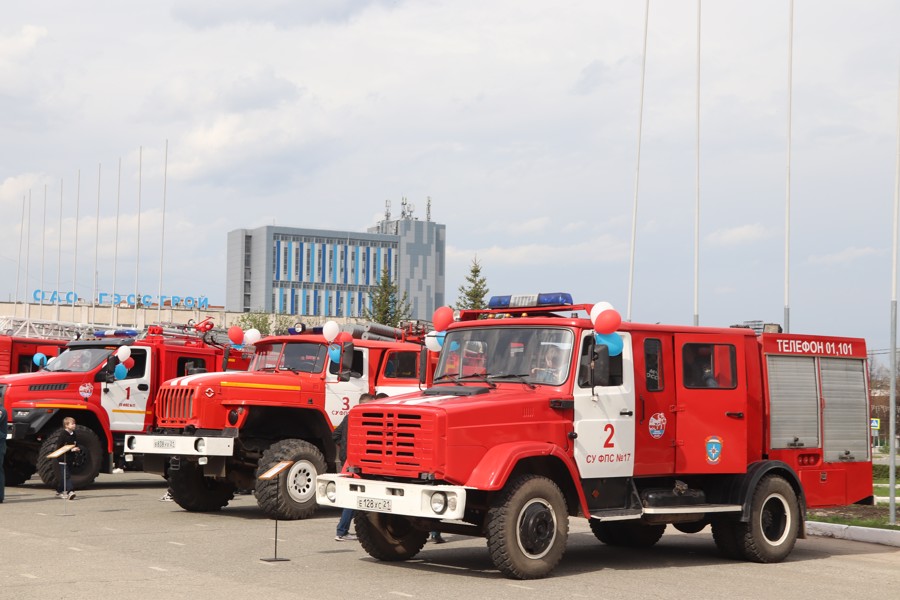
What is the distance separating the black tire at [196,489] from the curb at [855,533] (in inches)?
343

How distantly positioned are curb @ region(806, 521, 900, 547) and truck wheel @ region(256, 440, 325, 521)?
23.4 feet

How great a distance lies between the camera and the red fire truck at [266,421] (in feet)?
54.1

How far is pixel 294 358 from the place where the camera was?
17.9 m

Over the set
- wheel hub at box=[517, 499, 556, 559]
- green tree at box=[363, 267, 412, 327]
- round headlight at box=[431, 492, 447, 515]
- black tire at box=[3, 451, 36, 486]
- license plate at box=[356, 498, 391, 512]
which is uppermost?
green tree at box=[363, 267, 412, 327]

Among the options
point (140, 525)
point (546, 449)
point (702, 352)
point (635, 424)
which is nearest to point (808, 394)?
point (702, 352)

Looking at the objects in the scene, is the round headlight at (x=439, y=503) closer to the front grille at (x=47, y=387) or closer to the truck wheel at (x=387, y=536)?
the truck wheel at (x=387, y=536)

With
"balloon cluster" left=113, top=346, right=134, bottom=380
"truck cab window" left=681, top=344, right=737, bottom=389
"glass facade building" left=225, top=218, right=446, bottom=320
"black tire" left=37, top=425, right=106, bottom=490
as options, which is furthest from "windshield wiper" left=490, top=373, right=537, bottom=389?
"glass facade building" left=225, top=218, right=446, bottom=320

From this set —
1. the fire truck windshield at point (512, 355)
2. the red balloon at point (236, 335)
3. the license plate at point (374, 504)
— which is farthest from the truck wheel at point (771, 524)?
the red balloon at point (236, 335)

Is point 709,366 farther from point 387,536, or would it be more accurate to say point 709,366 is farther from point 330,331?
point 330,331

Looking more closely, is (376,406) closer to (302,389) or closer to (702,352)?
(702,352)

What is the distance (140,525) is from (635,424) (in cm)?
715

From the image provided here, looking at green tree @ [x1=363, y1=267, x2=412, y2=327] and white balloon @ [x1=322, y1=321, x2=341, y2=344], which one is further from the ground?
green tree @ [x1=363, y1=267, x2=412, y2=327]

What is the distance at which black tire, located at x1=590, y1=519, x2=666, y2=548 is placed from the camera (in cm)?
1395

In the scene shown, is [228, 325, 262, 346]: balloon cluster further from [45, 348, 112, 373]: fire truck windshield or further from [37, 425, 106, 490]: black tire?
[37, 425, 106, 490]: black tire
